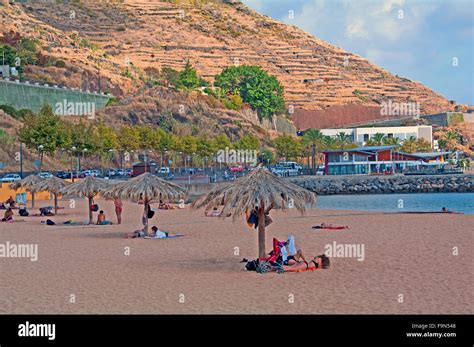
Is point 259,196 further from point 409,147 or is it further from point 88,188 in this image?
point 409,147

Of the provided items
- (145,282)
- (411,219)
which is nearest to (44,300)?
(145,282)

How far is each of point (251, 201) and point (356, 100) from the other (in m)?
171

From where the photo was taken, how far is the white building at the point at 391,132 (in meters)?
136

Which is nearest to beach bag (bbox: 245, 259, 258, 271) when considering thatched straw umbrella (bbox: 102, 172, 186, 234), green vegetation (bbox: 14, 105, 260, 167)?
thatched straw umbrella (bbox: 102, 172, 186, 234)

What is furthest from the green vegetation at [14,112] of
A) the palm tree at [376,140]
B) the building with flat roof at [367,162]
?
the palm tree at [376,140]

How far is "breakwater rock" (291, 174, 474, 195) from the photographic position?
7456 centimetres

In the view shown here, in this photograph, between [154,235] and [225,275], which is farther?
[154,235]

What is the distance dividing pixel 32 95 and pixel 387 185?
145 feet

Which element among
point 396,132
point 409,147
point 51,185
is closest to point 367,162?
point 409,147

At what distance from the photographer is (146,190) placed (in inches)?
1016

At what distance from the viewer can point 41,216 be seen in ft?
126

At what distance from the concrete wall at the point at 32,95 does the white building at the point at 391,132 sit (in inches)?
2047

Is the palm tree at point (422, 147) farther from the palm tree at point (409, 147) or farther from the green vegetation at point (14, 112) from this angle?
the green vegetation at point (14, 112)
